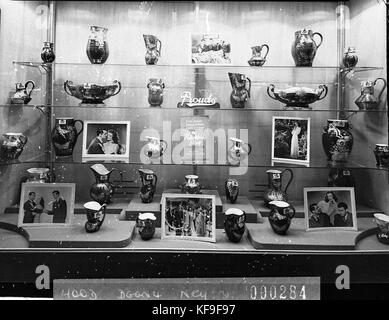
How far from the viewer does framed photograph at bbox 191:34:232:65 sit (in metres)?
1.55

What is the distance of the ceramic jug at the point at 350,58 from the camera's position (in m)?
1.48

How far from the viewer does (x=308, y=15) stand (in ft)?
5.14

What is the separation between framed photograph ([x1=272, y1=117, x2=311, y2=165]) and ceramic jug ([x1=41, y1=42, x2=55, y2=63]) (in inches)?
31.6

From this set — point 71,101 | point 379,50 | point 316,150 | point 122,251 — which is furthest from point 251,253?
point 71,101

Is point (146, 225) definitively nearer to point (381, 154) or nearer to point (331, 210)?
point (331, 210)

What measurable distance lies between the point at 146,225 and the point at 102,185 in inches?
11.2

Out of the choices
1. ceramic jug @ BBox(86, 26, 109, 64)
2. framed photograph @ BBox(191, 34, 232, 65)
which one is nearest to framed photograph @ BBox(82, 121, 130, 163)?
ceramic jug @ BBox(86, 26, 109, 64)

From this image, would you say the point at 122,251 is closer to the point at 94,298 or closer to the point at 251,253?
the point at 94,298

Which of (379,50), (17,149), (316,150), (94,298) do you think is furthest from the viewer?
(316,150)

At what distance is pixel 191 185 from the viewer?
4.81 feet

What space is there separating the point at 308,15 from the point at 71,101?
896 mm

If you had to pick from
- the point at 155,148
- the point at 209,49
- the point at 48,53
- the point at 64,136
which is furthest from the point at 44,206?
the point at 209,49

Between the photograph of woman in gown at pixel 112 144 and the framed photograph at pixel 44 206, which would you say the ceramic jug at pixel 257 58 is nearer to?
the photograph of woman in gown at pixel 112 144

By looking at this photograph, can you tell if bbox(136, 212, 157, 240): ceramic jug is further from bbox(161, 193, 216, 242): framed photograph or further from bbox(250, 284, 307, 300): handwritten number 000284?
bbox(250, 284, 307, 300): handwritten number 000284
